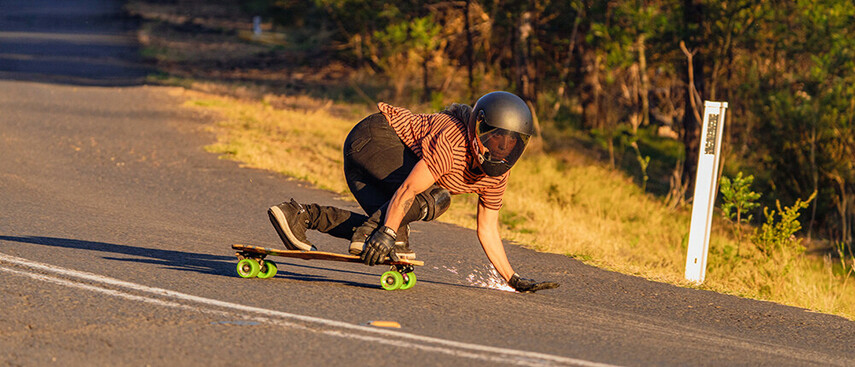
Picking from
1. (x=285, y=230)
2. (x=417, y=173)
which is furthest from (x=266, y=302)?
(x=417, y=173)

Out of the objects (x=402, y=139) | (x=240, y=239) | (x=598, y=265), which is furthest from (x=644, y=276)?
(x=240, y=239)

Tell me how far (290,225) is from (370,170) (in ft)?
2.15

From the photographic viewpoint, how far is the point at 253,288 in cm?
607

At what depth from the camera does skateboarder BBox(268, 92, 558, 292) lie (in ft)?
19.6

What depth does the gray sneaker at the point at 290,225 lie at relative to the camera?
619 cm

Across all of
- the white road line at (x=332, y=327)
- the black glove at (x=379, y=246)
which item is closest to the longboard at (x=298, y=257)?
the black glove at (x=379, y=246)

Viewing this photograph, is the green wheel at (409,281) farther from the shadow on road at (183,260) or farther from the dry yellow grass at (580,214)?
the dry yellow grass at (580,214)

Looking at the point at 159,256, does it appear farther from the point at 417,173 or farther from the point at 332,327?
the point at 332,327

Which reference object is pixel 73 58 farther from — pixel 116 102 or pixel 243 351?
pixel 243 351

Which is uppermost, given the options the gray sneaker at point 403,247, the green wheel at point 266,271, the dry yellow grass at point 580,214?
the gray sneaker at point 403,247

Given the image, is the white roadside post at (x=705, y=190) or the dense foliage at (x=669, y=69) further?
the dense foliage at (x=669, y=69)

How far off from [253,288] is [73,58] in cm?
2444

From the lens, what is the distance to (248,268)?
6.43m

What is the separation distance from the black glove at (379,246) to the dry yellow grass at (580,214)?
3300 mm
